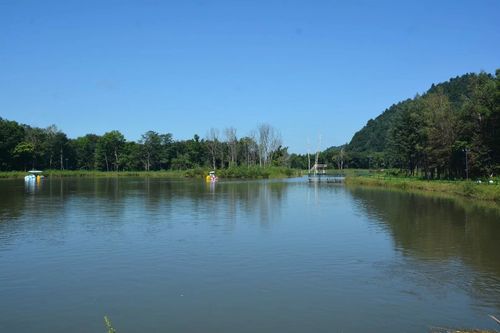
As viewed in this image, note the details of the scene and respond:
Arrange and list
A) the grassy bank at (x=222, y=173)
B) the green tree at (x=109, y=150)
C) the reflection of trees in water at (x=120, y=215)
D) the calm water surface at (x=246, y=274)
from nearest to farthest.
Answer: the calm water surface at (x=246, y=274), the reflection of trees in water at (x=120, y=215), the grassy bank at (x=222, y=173), the green tree at (x=109, y=150)

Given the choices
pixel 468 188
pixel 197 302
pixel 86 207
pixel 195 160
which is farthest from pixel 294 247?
pixel 195 160

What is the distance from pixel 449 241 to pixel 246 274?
10.3 metres

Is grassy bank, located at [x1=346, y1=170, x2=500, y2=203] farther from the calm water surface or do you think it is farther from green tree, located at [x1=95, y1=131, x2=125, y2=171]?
green tree, located at [x1=95, y1=131, x2=125, y2=171]

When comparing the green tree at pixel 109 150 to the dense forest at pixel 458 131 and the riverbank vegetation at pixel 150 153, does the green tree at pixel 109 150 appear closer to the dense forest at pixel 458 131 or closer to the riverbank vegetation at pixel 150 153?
the riverbank vegetation at pixel 150 153

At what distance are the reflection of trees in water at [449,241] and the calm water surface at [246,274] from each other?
0.20 ft

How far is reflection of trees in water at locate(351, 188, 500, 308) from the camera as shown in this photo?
13977 mm

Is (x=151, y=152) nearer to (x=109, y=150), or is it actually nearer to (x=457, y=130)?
(x=109, y=150)

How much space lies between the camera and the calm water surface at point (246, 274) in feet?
35.1

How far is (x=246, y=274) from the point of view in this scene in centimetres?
1462

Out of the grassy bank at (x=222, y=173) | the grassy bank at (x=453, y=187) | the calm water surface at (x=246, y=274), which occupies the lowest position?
the calm water surface at (x=246, y=274)

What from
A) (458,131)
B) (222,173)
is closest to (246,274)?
(458,131)

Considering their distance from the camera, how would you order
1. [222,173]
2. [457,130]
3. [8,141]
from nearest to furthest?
[457,130] < [8,141] < [222,173]

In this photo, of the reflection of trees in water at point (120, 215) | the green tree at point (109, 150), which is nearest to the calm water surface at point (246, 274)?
the reflection of trees in water at point (120, 215)

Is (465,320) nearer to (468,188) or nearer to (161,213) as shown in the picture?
(161,213)
